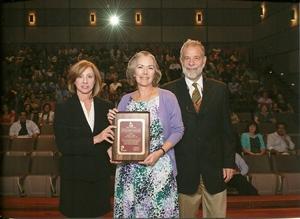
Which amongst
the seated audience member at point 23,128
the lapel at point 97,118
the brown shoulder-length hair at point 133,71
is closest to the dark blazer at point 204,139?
the brown shoulder-length hair at point 133,71

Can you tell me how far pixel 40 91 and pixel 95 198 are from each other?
1264mm

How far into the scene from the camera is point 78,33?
3.89 meters

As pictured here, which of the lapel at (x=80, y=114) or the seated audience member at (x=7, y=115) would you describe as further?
the seated audience member at (x=7, y=115)

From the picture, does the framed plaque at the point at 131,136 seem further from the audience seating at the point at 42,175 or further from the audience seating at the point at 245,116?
the audience seating at the point at 245,116

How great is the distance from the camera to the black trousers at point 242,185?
3.70 meters

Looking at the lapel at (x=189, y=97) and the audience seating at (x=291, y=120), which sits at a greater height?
the lapel at (x=189, y=97)

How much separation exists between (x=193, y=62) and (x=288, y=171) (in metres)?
1.63

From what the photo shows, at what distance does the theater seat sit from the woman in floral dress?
3.69 feet

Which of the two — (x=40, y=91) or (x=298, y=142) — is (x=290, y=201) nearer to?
(x=298, y=142)

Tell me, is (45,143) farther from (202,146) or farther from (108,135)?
(202,146)

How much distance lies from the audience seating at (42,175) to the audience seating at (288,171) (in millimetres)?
2099

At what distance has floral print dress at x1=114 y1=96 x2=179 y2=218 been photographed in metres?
2.98

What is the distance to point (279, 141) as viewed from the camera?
4.08 meters

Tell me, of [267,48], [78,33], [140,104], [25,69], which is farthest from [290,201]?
[25,69]
